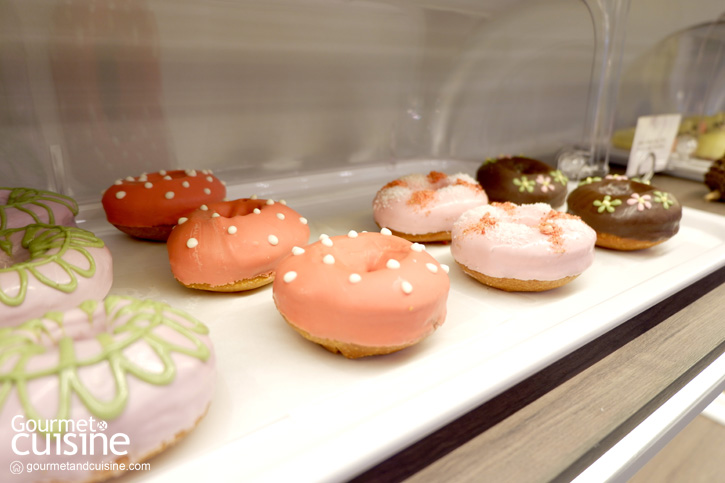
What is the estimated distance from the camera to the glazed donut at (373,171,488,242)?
62.5 inches

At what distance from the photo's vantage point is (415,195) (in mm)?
1624

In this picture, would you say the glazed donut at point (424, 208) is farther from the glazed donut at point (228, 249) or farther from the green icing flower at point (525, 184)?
the glazed donut at point (228, 249)

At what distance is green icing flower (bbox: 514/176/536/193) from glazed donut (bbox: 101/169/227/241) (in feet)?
3.69

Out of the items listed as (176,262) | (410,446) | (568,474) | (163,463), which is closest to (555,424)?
(568,474)

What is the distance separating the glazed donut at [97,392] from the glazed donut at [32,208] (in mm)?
544

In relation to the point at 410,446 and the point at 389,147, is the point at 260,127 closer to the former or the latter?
the point at 389,147

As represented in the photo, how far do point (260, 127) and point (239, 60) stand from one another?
29cm

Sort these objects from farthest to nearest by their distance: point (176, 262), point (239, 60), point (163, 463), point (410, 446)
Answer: point (239, 60), point (176, 262), point (410, 446), point (163, 463)

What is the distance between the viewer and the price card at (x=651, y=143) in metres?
2.39

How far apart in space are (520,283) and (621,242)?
1.70 feet

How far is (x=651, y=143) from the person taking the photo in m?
2.47

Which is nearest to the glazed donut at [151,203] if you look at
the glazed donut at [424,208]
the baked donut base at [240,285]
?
the baked donut base at [240,285]

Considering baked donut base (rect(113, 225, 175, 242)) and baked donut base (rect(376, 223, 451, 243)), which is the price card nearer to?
baked donut base (rect(376, 223, 451, 243))

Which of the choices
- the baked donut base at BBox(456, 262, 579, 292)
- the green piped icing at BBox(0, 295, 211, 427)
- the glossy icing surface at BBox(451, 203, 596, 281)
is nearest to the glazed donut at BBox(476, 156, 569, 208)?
the glossy icing surface at BBox(451, 203, 596, 281)
